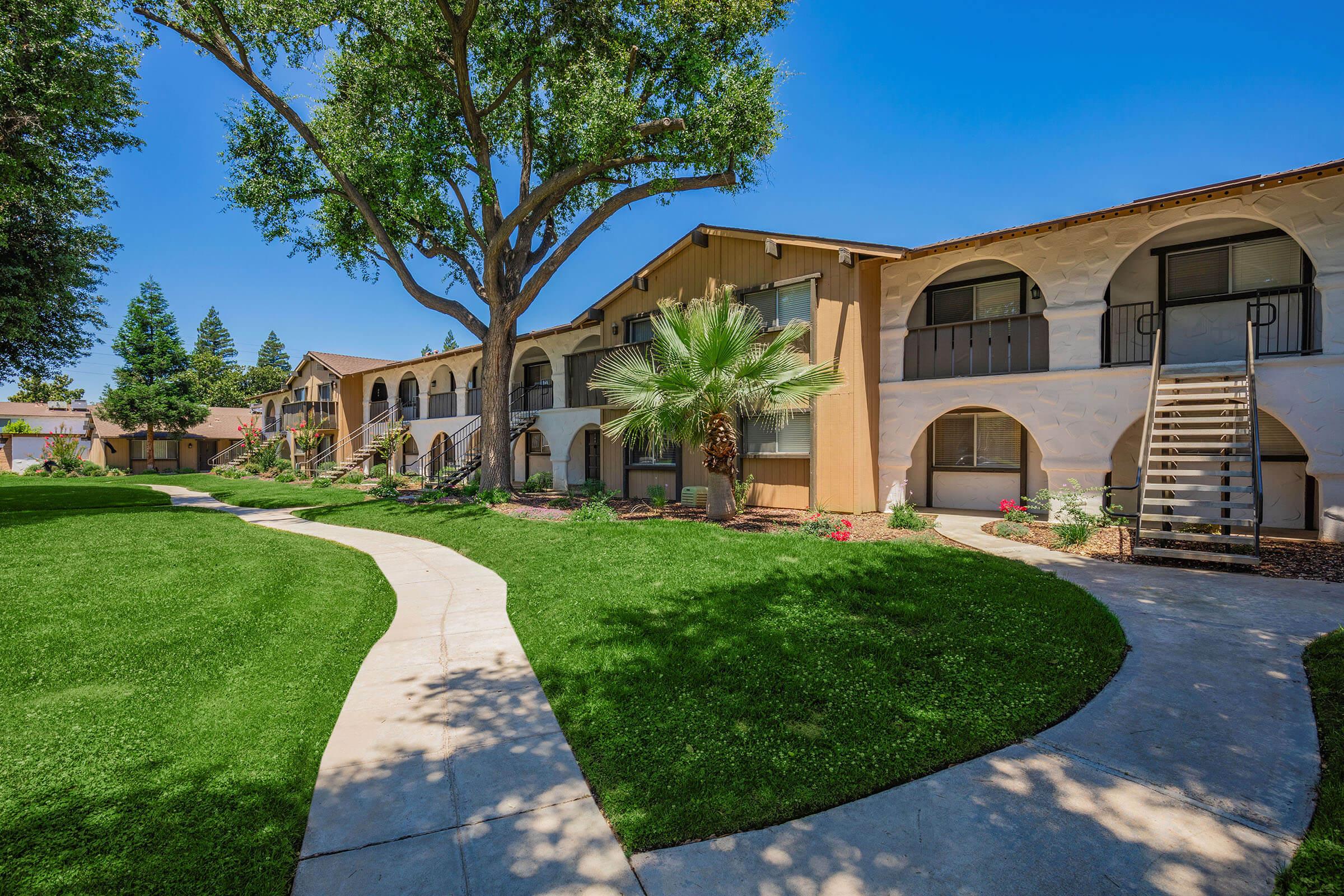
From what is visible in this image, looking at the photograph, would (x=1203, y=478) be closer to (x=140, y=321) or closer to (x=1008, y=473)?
(x=1008, y=473)

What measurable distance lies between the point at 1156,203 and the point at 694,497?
34.0ft

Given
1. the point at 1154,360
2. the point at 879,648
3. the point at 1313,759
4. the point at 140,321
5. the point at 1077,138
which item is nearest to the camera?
the point at 1313,759

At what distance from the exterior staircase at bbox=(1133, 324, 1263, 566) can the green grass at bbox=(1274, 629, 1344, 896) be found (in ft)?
13.3

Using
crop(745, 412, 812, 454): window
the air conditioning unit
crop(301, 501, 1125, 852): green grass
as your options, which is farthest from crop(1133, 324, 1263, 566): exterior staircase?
the air conditioning unit

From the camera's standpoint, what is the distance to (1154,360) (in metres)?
9.60

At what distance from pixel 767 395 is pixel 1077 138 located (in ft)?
28.7

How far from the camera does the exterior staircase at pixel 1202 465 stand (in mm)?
7598

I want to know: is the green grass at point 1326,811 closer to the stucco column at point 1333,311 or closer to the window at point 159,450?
the stucco column at point 1333,311

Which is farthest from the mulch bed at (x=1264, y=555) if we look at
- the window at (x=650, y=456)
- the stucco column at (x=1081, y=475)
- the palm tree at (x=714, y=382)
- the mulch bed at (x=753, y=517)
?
the window at (x=650, y=456)

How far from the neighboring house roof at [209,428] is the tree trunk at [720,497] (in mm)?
40707

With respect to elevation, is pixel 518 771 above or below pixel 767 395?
below

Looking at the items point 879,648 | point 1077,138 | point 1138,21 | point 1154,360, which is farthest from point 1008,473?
point 879,648

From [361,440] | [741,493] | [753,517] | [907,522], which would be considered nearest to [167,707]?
[753,517]

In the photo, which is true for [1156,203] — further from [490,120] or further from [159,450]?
[159,450]
